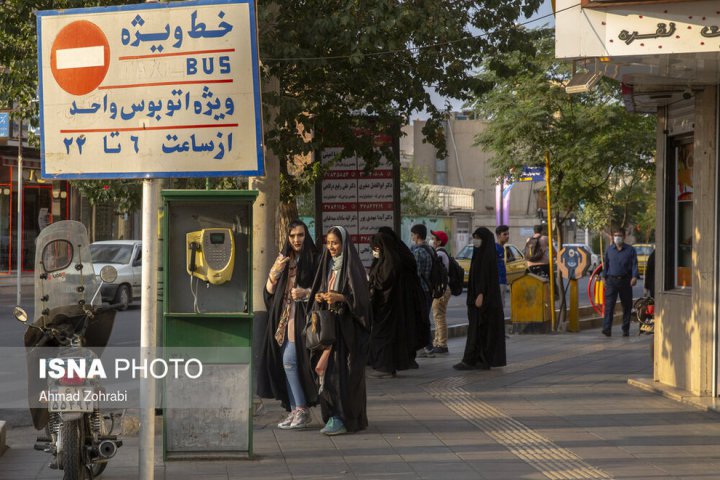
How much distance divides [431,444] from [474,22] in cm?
761

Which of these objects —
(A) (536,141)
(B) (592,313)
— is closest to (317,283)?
(A) (536,141)

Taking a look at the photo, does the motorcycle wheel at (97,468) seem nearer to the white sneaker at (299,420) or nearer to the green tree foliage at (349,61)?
the white sneaker at (299,420)

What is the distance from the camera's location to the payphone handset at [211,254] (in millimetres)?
8477

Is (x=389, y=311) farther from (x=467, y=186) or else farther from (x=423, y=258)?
(x=467, y=186)

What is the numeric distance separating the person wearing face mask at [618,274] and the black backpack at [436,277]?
17.5ft

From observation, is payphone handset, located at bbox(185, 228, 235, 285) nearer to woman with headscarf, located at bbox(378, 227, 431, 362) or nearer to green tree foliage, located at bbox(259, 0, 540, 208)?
green tree foliage, located at bbox(259, 0, 540, 208)

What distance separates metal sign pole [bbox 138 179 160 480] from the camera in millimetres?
6039

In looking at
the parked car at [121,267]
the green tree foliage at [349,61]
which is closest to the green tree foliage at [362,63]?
the green tree foliage at [349,61]

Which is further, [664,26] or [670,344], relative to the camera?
[670,344]

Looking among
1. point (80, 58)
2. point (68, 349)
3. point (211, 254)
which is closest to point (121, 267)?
point (211, 254)

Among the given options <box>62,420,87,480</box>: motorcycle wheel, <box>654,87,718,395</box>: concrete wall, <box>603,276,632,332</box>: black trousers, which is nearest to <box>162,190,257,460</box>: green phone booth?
<box>62,420,87,480</box>: motorcycle wheel

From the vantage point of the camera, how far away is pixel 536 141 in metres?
23.5

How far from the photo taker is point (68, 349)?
7031mm

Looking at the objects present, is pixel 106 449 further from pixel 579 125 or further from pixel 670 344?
pixel 579 125
